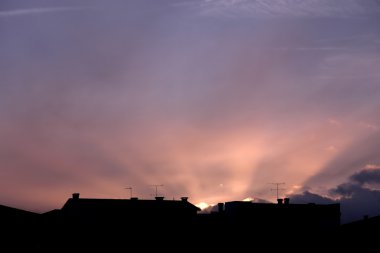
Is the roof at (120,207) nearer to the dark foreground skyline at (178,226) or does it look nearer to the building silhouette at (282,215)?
the dark foreground skyline at (178,226)

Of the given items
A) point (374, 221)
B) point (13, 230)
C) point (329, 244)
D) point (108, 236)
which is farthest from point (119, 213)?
point (374, 221)

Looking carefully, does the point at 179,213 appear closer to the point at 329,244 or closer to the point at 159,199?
the point at 159,199

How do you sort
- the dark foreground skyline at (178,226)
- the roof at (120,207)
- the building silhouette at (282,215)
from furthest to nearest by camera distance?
the building silhouette at (282,215)
the roof at (120,207)
the dark foreground skyline at (178,226)

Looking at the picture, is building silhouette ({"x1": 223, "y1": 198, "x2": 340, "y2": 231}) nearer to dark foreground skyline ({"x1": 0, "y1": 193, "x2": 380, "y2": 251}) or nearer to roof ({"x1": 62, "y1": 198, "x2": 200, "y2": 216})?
dark foreground skyline ({"x1": 0, "y1": 193, "x2": 380, "y2": 251})

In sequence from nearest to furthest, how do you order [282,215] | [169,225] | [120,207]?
[169,225]
[120,207]
[282,215]

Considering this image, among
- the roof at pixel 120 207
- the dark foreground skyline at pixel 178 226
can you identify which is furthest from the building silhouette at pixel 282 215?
the roof at pixel 120 207

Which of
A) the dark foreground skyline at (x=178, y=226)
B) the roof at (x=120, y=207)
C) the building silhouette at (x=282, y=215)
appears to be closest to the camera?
the dark foreground skyline at (x=178, y=226)

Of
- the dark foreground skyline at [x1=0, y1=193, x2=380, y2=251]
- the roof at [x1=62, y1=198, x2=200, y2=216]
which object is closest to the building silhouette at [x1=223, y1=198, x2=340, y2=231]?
the dark foreground skyline at [x1=0, y1=193, x2=380, y2=251]

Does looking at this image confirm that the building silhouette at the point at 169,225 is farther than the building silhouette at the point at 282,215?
No

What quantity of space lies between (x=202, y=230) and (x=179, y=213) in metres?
3.94

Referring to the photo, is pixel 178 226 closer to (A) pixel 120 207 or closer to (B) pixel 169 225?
(B) pixel 169 225

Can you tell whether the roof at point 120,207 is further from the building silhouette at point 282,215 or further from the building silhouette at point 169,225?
the building silhouette at point 282,215

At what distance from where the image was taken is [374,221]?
62.0m

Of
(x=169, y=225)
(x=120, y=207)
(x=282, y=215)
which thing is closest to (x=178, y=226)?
(x=169, y=225)
